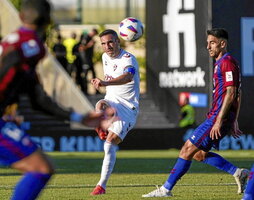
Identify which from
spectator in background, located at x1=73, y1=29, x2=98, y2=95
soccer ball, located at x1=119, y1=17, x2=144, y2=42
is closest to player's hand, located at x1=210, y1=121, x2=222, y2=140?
soccer ball, located at x1=119, y1=17, x2=144, y2=42

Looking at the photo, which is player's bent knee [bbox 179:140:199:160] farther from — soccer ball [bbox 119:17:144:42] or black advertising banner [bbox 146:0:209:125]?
black advertising banner [bbox 146:0:209:125]

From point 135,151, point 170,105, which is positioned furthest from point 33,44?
point 170,105

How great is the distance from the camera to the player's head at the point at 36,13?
8133 mm

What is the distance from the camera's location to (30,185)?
8.27 metres

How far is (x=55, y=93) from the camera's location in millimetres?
27406

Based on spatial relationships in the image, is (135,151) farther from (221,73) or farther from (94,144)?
(221,73)

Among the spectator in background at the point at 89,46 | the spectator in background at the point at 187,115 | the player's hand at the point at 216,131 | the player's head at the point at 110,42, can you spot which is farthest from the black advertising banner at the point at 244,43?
the player's hand at the point at 216,131

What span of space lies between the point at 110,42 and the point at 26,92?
4915mm

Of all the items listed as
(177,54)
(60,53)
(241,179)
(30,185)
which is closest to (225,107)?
(241,179)

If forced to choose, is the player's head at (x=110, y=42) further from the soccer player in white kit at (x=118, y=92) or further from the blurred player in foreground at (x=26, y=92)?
the blurred player in foreground at (x=26, y=92)

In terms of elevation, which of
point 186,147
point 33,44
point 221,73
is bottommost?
point 186,147

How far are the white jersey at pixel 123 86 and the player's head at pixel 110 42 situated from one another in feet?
0.25

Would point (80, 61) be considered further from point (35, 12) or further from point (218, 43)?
point (35, 12)

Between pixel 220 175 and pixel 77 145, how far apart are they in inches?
378
